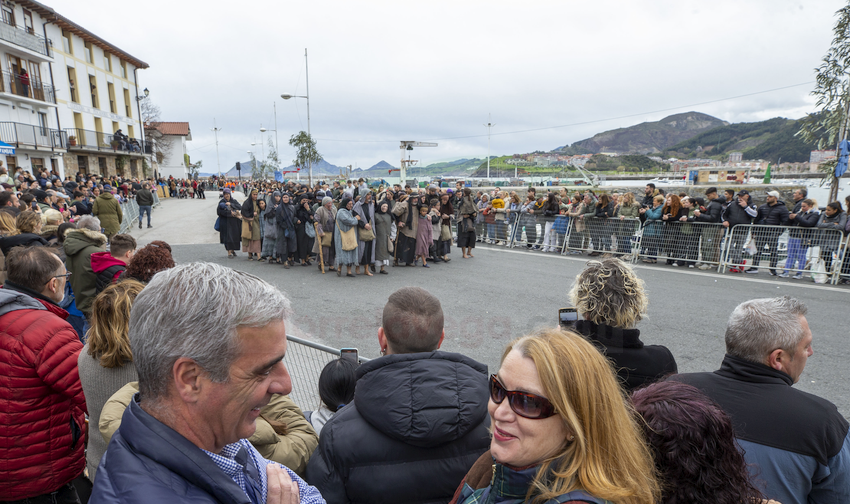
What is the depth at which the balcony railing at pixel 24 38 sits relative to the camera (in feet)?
96.2

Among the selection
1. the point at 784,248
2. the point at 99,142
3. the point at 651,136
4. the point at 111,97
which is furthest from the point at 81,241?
the point at 651,136

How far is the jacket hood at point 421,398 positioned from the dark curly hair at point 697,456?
71 cm

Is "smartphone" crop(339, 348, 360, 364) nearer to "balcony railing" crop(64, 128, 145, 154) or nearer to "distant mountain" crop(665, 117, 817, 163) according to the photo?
"balcony railing" crop(64, 128, 145, 154)

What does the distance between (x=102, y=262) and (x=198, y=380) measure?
4.02 metres

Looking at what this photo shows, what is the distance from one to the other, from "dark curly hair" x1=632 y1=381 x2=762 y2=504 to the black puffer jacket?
0.71 meters

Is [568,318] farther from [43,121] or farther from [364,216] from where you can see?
[43,121]

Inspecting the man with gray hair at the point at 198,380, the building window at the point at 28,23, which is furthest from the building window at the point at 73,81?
the man with gray hair at the point at 198,380

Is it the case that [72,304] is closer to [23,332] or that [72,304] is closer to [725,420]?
[23,332]

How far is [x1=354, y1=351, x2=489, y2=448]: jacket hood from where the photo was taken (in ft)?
5.72

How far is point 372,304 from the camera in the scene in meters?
7.89

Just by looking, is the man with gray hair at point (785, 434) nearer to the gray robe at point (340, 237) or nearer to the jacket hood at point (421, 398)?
the jacket hood at point (421, 398)

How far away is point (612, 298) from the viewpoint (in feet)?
8.75

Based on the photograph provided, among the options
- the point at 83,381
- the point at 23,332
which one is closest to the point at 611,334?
the point at 83,381

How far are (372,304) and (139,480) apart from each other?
7001 millimetres
